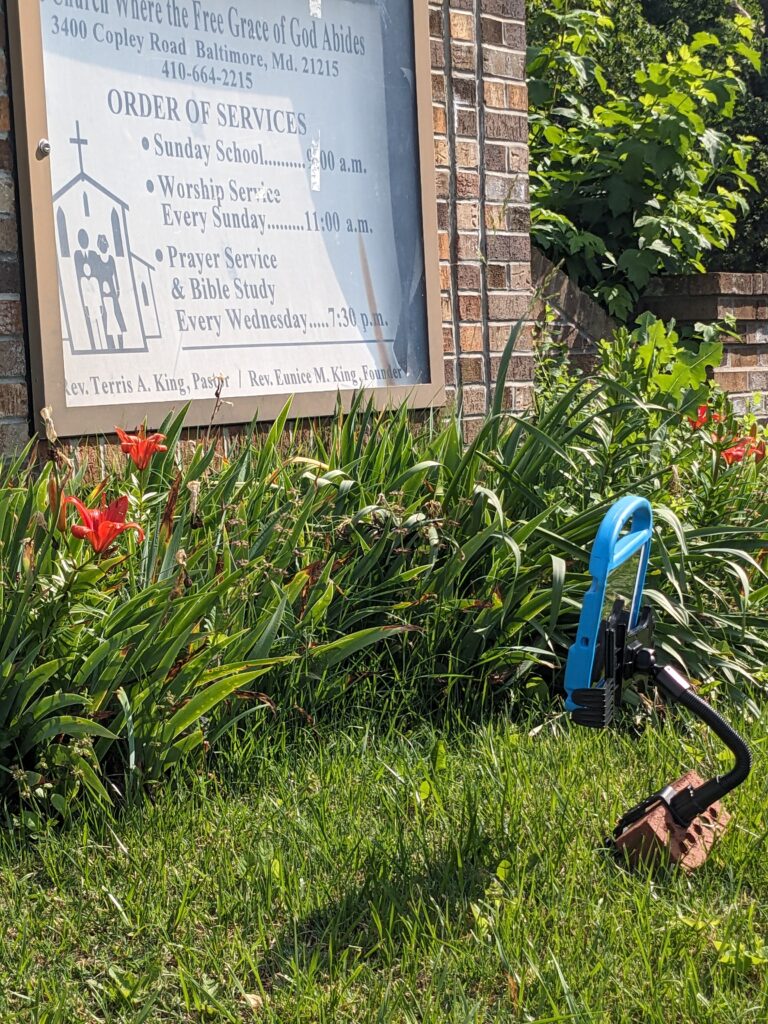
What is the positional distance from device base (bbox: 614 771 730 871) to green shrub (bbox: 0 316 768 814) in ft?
2.42

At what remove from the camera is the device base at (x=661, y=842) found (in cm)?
228

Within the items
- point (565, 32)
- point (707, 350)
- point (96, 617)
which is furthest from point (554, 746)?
point (565, 32)

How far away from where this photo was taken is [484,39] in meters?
4.62

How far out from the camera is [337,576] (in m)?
3.14

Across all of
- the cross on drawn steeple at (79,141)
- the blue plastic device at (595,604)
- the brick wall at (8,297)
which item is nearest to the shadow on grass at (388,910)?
the blue plastic device at (595,604)

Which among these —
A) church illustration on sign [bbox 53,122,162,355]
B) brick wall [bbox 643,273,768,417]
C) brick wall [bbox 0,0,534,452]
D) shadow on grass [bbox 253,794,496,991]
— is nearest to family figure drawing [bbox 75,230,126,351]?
church illustration on sign [bbox 53,122,162,355]

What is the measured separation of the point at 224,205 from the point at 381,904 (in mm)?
2438

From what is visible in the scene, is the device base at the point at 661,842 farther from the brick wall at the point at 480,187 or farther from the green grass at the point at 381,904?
the brick wall at the point at 480,187

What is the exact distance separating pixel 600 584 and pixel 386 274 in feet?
8.22

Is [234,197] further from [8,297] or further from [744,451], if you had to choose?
[744,451]

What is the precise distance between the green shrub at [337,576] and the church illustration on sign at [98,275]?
36 centimetres

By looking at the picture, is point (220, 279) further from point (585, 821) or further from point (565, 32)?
point (565, 32)

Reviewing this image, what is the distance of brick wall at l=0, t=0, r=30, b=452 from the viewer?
3383mm

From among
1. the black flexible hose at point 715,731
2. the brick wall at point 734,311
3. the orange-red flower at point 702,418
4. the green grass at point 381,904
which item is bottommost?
the green grass at point 381,904
